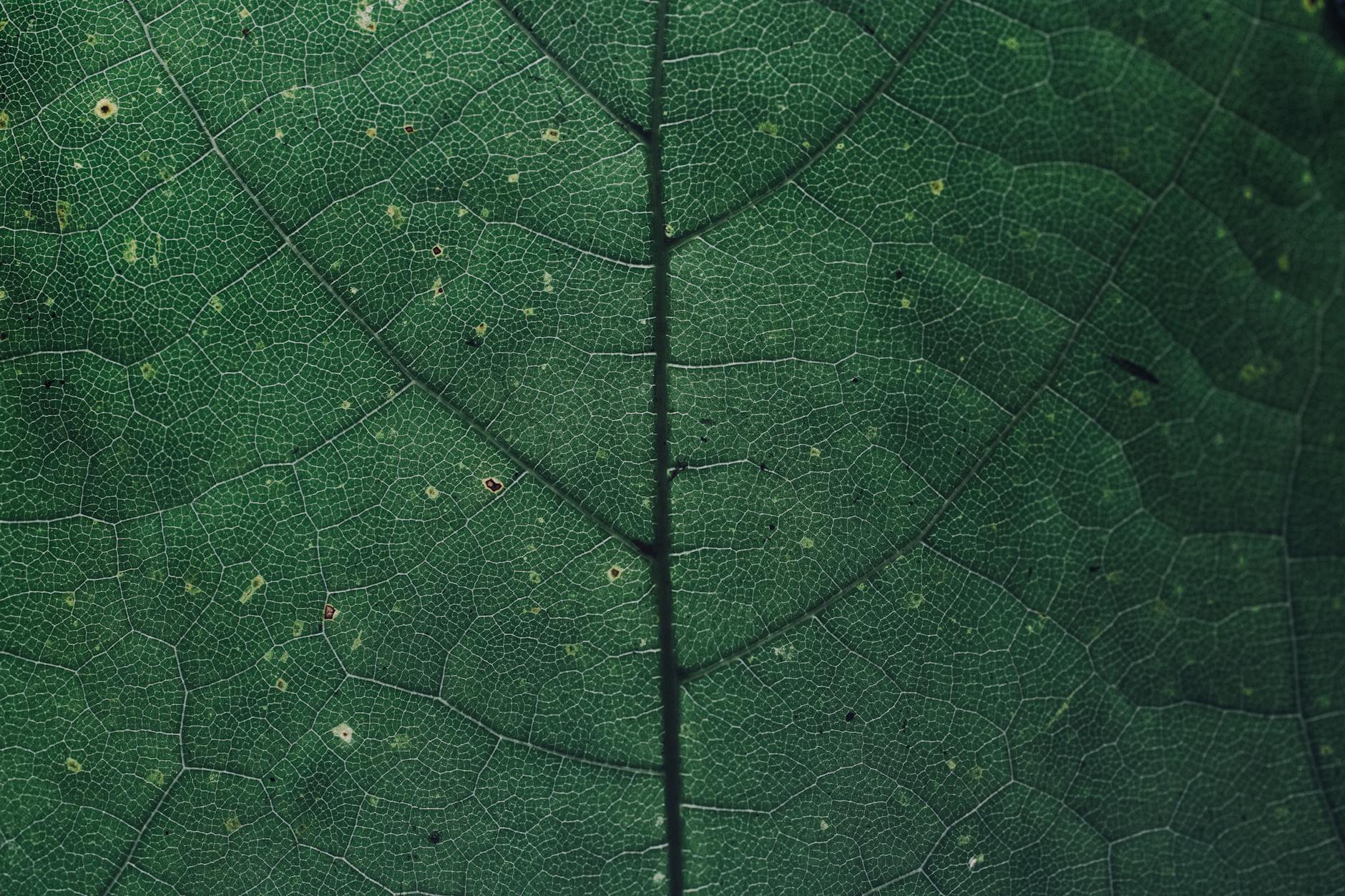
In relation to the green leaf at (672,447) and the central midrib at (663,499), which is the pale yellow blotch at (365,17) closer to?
the green leaf at (672,447)

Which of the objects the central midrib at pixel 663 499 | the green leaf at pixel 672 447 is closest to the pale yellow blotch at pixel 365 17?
the green leaf at pixel 672 447

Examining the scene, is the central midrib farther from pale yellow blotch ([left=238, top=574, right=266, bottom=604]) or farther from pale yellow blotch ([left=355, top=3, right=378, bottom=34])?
pale yellow blotch ([left=238, top=574, right=266, bottom=604])

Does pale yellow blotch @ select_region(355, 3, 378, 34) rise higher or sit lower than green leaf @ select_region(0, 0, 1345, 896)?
higher

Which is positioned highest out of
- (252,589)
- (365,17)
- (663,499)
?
(365,17)

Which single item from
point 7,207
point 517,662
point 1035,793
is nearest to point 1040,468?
point 1035,793

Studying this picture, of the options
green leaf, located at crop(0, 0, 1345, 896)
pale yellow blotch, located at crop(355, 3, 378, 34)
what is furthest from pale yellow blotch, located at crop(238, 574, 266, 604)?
pale yellow blotch, located at crop(355, 3, 378, 34)

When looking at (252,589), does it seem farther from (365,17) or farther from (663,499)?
(365,17)

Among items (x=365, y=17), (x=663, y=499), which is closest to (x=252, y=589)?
(x=663, y=499)
